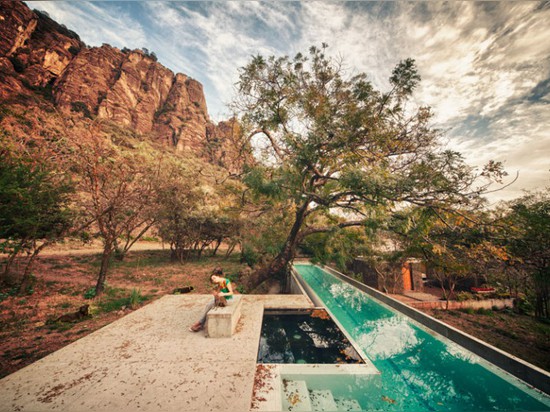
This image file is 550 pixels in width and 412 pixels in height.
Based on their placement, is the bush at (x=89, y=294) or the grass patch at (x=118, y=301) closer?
the grass patch at (x=118, y=301)

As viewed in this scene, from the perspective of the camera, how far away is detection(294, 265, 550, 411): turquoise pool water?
423 cm

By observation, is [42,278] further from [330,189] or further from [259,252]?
[330,189]

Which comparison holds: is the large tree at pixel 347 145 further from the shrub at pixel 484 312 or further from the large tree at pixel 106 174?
the shrub at pixel 484 312

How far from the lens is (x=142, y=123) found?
2625 inches

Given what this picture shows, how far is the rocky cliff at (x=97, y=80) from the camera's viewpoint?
4738cm

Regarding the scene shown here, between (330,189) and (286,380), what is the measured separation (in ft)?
20.4

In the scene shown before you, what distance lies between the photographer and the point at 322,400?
381 cm

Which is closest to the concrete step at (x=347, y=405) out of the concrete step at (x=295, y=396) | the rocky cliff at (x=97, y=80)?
the concrete step at (x=295, y=396)

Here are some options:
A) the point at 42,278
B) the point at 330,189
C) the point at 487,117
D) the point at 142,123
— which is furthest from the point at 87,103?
the point at 487,117

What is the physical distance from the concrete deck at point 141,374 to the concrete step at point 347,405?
5.48 ft

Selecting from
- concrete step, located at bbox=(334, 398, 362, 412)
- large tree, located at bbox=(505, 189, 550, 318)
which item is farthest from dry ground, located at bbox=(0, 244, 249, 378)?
large tree, located at bbox=(505, 189, 550, 318)

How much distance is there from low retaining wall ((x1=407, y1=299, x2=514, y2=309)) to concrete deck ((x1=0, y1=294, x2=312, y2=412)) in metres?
9.43

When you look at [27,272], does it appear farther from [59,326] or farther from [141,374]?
[141,374]

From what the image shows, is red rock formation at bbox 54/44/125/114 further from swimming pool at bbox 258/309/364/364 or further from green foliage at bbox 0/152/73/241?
swimming pool at bbox 258/309/364/364
